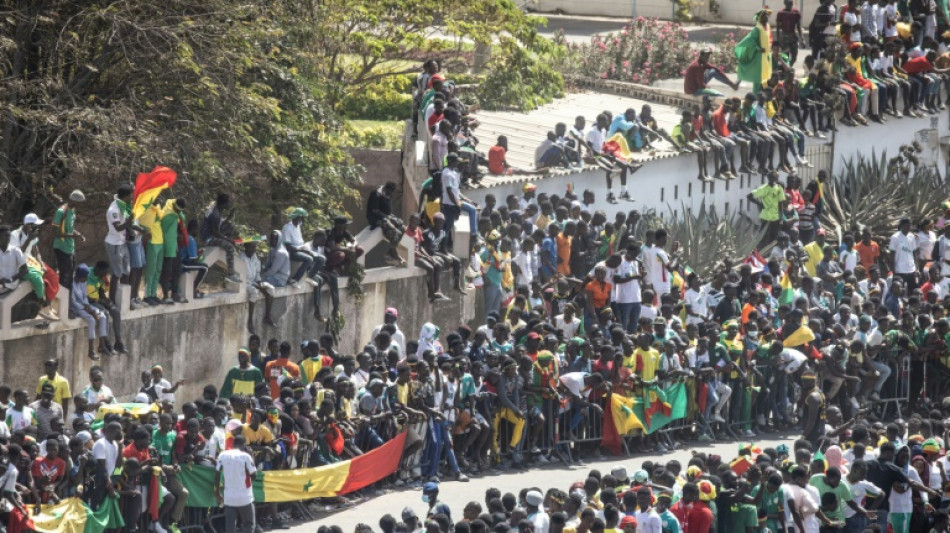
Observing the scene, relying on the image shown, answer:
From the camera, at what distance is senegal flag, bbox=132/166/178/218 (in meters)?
23.8

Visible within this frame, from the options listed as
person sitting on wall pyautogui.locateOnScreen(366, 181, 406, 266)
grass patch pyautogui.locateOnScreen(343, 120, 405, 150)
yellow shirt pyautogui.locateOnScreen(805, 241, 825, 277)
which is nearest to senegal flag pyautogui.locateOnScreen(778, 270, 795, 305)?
yellow shirt pyautogui.locateOnScreen(805, 241, 825, 277)

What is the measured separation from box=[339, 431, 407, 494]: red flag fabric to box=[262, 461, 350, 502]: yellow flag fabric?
119 mm

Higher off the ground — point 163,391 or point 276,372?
point 276,372

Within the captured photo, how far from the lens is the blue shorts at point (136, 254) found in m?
23.8

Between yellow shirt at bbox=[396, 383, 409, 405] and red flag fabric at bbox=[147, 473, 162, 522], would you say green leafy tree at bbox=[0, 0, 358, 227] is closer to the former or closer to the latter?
yellow shirt at bbox=[396, 383, 409, 405]

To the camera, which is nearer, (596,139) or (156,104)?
(156,104)

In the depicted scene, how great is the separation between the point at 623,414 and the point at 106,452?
7.11m

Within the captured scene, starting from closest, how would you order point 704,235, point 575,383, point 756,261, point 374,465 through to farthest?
point 374,465, point 575,383, point 756,261, point 704,235

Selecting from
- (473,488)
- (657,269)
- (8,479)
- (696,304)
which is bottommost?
(473,488)

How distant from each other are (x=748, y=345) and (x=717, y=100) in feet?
33.0

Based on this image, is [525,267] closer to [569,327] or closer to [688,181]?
[569,327]

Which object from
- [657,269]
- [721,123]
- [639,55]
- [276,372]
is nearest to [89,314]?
[276,372]

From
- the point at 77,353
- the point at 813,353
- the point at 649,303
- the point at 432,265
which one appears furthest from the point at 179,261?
the point at 813,353

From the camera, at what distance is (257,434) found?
21.7 m
